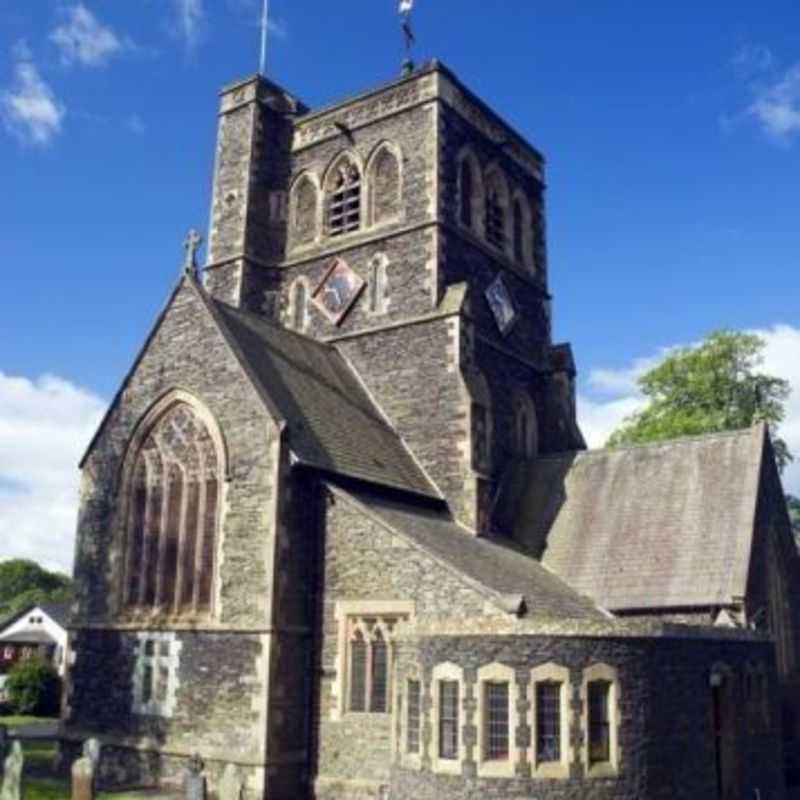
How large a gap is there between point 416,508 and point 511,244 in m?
11.5

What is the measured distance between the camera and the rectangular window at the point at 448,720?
598 inches

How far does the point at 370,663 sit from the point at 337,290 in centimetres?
1269

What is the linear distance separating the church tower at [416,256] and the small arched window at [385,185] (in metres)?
0.05

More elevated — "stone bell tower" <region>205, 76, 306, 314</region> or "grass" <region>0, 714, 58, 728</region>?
"stone bell tower" <region>205, 76, 306, 314</region>

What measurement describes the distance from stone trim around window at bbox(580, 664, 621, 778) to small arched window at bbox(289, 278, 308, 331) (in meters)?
15.7

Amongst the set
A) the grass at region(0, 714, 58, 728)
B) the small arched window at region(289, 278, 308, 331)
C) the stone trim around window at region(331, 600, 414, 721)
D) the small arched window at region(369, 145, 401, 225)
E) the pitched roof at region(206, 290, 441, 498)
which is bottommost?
the grass at region(0, 714, 58, 728)

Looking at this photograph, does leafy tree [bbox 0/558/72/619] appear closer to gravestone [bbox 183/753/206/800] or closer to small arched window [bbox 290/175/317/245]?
small arched window [bbox 290/175/317/245]

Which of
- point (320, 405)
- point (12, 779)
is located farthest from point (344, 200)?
point (12, 779)

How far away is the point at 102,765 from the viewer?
767 inches

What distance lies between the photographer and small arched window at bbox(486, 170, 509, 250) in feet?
95.5

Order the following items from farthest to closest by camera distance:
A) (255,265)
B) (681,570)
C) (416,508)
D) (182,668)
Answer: (255,265) < (416,508) < (681,570) < (182,668)

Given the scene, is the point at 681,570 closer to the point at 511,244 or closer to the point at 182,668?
the point at 182,668

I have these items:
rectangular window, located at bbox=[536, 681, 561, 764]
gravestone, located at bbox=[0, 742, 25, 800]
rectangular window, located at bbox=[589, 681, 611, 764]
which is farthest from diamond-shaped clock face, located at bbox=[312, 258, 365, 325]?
gravestone, located at bbox=[0, 742, 25, 800]

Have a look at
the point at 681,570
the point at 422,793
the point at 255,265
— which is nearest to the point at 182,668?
the point at 422,793
